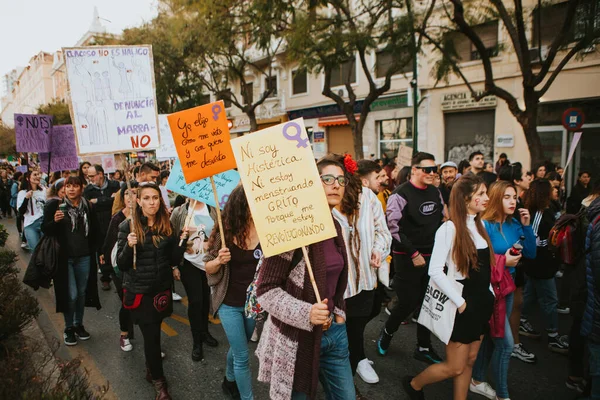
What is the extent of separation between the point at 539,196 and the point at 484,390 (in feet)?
7.31

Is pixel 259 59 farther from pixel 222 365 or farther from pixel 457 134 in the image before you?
pixel 222 365

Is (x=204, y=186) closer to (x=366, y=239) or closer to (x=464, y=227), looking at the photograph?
(x=366, y=239)

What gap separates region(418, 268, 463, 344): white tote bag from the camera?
2.85m

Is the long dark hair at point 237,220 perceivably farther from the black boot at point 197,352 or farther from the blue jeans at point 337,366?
the black boot at point 197,352

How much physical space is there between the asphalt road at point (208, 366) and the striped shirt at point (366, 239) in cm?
104

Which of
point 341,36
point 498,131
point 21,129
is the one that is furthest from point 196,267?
point 498,131

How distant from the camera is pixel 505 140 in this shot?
14141mm

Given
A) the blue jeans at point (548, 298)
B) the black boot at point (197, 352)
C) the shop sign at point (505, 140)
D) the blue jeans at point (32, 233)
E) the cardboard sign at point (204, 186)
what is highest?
the shop sign at point (505, 140)

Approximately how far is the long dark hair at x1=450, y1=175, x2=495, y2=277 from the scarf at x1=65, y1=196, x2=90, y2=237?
13.1ft

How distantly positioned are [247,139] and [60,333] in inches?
164

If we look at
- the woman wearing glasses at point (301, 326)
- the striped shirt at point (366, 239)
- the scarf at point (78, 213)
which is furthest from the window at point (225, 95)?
the woman wearing glasses at point (301, 326)

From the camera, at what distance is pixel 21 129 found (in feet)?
21.4

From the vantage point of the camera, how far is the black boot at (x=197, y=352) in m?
4.10

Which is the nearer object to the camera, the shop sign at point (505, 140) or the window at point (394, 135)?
the shop sign at point (505, 140)
